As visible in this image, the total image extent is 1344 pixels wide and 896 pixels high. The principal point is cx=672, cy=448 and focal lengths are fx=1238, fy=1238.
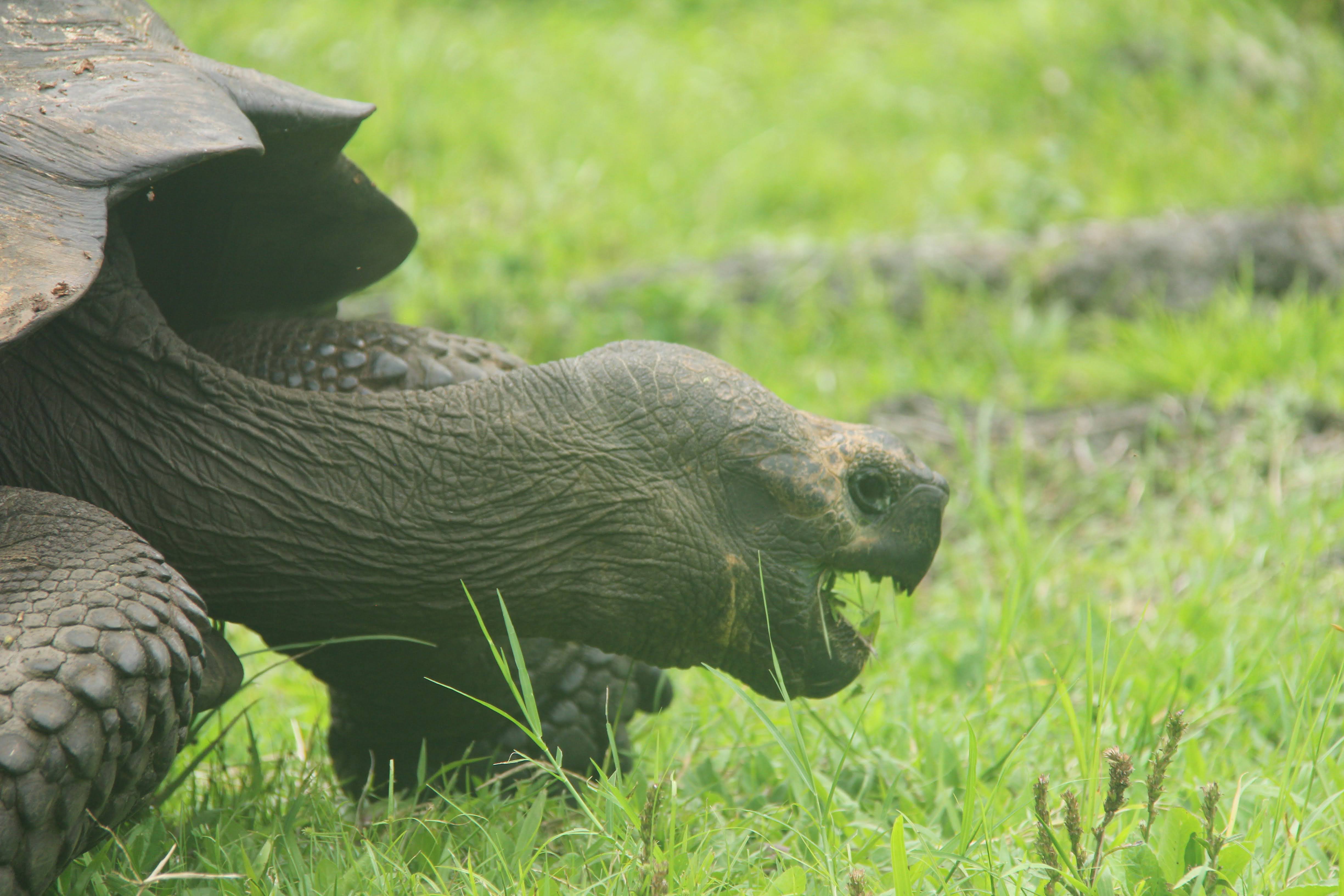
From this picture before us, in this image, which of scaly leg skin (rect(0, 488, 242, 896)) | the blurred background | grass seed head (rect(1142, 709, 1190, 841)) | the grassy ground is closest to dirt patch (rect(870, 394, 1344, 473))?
the grassy ground

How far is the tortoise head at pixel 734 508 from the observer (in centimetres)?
177

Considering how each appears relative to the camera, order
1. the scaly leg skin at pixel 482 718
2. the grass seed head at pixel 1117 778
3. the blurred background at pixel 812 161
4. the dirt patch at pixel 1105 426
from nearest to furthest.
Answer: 1. the grass seed head at pixel 1117 778
2. the scaly leg skin at pixel 482 718
3. the dirt patch at pixel 1105 426
4. the blurred background at pixel 812 161

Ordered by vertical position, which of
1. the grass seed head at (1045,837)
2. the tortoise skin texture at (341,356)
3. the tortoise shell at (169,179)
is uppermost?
the tortoise shell at (169,179)

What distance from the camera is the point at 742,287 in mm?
4848

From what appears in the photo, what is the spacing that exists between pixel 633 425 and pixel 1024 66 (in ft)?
19.0

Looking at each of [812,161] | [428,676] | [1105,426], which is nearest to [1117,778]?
[428,676]

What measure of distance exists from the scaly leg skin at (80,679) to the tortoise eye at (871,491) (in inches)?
35.6

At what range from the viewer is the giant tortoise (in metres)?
1.67

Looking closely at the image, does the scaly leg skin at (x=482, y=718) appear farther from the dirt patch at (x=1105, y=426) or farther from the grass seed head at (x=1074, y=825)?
the dirt patch at (x=1105, y=426)

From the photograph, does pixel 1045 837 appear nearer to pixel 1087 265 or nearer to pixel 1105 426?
pixel 1105 426

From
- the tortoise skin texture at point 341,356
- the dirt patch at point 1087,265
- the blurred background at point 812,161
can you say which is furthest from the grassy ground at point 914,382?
the tortoise skin texture at point 341,356

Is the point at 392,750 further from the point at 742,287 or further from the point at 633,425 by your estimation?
the point at 742,287

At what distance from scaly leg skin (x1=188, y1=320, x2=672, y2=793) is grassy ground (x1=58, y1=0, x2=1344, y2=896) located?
89 mm

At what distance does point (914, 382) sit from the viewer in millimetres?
4309
